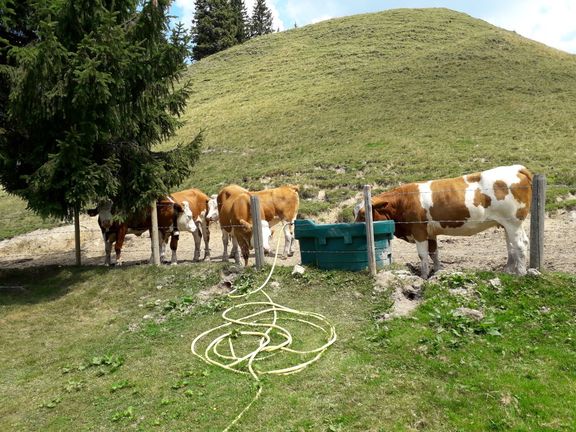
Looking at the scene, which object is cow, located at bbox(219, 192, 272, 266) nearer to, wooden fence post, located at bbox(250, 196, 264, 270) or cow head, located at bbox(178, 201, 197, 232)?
wooden fence post, located at bbox(250, 196, 264, 270)

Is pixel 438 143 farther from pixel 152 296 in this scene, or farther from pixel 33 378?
pixel 33 378

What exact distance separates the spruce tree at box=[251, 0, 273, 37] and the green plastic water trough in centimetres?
9503

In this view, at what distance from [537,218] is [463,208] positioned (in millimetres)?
1525

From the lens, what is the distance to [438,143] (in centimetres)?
2600

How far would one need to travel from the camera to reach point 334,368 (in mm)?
5922

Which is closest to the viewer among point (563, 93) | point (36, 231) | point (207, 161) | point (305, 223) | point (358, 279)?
point (358, 279)

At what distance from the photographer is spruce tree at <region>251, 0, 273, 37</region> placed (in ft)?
318

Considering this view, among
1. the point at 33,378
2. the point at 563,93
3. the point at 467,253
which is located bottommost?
the point at 33,378

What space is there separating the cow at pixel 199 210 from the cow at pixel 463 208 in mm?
5151

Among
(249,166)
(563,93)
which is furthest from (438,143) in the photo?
(563,93)

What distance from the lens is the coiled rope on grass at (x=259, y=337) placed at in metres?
6.18

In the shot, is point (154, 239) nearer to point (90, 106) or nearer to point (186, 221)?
point (186, 221)

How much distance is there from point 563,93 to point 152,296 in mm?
32564

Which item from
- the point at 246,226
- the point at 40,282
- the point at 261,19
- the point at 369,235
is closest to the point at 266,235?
the point at 246,226
